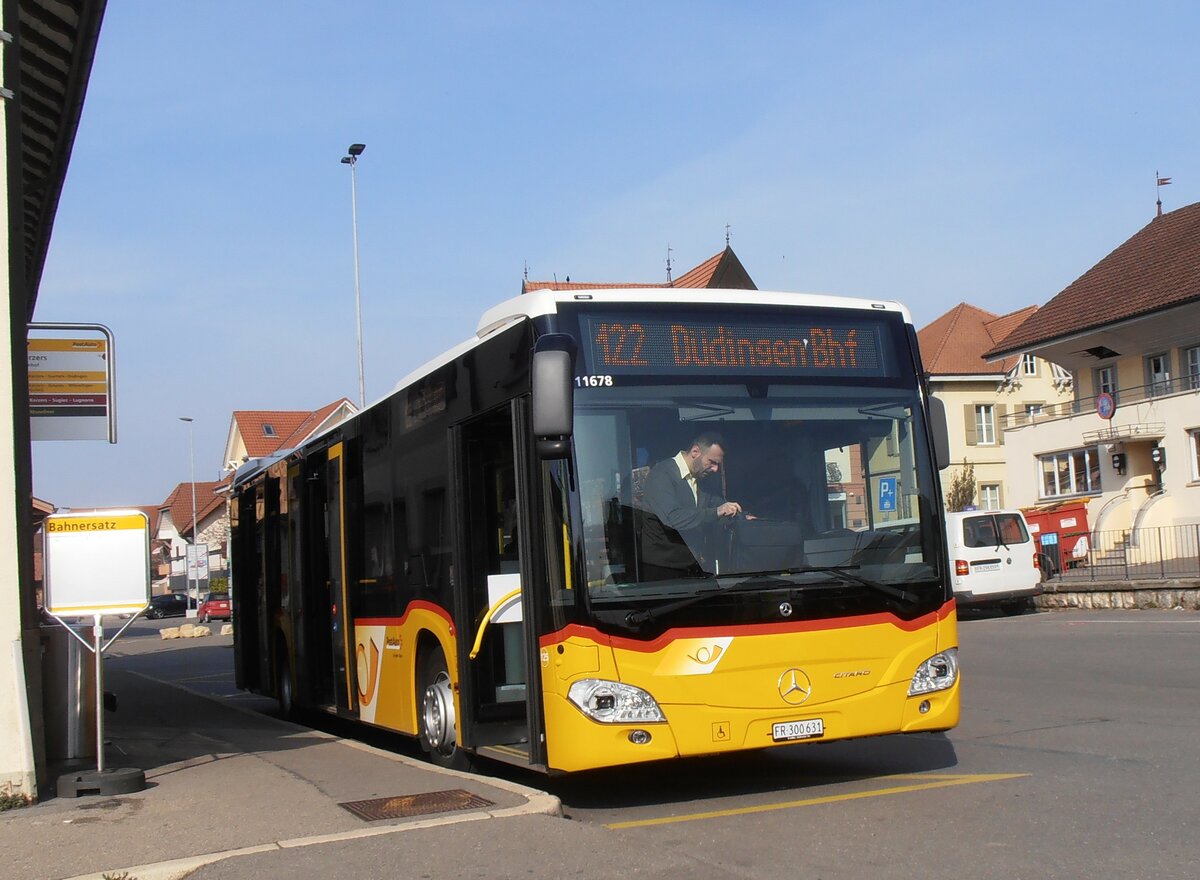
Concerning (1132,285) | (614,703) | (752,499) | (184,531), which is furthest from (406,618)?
(184,531)

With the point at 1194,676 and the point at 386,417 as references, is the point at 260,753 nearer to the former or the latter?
the point at 386,417

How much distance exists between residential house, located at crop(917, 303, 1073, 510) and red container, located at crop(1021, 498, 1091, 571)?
76.6ft

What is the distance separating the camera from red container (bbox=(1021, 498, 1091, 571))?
126 feet

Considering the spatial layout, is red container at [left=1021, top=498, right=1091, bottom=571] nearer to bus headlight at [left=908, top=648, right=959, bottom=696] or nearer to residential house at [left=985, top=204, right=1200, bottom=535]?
residential house at [left=985, top=204, right=1200, bottom=535]

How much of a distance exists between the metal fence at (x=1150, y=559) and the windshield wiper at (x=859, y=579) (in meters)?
20.2

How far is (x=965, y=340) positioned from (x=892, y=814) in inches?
2510

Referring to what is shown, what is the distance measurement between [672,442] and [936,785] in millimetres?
2639

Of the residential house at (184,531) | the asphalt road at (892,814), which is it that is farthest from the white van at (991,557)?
the residential house at (184,531)

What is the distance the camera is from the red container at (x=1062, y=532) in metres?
38.4

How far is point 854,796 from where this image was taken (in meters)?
8.12

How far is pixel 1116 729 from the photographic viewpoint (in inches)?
414

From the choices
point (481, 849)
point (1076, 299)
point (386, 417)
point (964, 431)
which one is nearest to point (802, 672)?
point (481, 849)

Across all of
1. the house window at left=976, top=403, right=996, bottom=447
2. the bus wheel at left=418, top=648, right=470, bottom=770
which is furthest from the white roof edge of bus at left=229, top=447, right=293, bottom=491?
the house window at left=976, top=403, right=996, bottom=447

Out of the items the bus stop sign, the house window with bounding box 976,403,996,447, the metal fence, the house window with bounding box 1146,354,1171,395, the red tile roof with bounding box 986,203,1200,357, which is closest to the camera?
the bus stop sign
